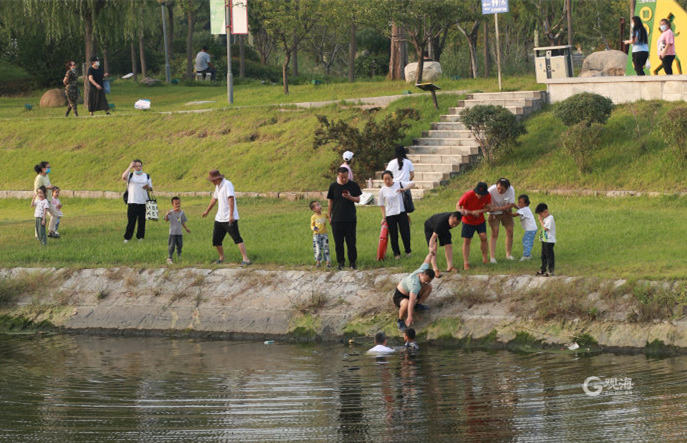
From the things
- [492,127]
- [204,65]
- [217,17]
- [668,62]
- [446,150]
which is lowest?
[446,150]

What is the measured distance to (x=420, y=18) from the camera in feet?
102

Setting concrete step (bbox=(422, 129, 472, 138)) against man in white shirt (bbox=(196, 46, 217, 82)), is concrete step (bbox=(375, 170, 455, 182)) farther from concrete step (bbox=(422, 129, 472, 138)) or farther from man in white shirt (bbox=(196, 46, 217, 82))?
man in white shirt (bbox=(196, 46, 217, 82))

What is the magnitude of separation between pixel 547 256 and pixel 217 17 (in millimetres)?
22814

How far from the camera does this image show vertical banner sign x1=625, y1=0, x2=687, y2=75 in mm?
27219

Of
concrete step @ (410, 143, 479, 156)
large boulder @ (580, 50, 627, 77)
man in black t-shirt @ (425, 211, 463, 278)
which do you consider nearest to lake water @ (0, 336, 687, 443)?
man in black t-shirt @ (425, 211, 463, 278)

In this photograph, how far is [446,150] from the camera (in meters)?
25.7

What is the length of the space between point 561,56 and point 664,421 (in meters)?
19.4

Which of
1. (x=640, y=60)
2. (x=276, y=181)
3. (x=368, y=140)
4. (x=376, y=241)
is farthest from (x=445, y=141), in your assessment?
(x=376, y=241)

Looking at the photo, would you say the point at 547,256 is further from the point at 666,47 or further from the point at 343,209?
the point at 666,47

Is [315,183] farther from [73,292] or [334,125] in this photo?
[73,292]

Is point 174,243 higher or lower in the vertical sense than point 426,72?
lower

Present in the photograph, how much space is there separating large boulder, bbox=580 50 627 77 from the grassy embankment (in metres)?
4.19

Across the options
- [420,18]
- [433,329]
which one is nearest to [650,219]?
[433,329]

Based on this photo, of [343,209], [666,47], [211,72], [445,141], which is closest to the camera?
[343,209]
